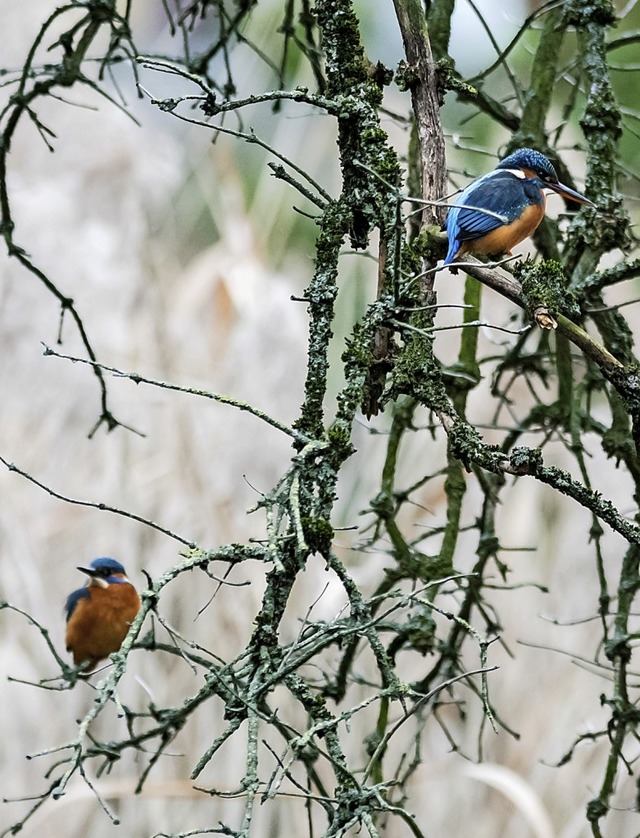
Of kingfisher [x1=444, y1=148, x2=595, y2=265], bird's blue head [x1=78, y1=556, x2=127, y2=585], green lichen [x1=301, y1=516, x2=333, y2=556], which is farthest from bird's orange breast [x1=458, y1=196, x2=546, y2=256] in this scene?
bird's blue head [x1=78, y1=556, x2=127, y2=585]

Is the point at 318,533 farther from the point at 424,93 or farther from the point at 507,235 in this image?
the point at 507,235

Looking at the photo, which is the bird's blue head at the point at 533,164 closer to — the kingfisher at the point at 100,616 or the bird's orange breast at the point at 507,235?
the bird's orange breast at the point at 507,235

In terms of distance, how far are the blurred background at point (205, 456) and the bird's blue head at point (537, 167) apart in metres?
1.23

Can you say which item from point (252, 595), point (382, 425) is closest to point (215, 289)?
point (382, 425)

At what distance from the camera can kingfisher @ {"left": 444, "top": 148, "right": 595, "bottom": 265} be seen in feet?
4.11

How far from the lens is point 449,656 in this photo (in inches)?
61.2

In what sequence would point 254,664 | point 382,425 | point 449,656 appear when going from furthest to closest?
point 382,425
point 449,656
point 254,664

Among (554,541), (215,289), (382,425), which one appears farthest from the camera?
(382,425)

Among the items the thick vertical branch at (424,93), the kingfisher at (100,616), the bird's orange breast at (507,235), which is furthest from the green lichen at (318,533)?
the kingfisher at (100,616)

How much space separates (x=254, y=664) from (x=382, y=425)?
281cm

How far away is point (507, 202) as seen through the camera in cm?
134

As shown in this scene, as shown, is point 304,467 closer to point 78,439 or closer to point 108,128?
point 78,439

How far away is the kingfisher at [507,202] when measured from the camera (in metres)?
1.25

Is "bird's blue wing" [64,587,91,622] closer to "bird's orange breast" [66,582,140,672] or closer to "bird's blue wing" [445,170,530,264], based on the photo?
"bird's orange breast" [66,582,140,672]
